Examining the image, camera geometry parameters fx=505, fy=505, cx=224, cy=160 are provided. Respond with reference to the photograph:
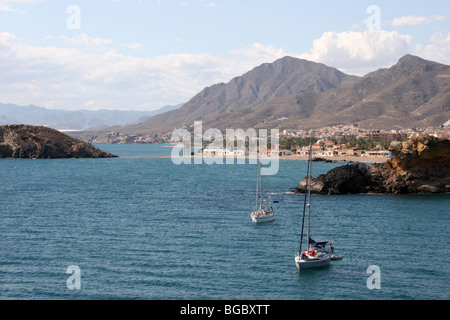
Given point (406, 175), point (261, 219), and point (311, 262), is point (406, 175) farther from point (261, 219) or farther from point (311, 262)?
point (311, 262)

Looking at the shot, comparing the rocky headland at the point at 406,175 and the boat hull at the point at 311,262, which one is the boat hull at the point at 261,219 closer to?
the boat hull at the point at 311,262

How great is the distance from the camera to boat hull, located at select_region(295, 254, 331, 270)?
4187 cm

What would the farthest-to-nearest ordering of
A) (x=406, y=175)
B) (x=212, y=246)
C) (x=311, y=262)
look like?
(x=406, y=175), (x=212, y=246), (x=311, y=262)

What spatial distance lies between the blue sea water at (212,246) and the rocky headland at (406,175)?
382 centimetres

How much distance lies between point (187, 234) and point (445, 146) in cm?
5346

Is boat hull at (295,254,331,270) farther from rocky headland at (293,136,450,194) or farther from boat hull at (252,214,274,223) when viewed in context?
rocky headland at (293,136,450,194)

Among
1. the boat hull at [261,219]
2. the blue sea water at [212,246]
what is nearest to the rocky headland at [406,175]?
the blue sea water at [212,246]

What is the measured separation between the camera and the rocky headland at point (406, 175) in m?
85.9

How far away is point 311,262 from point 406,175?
52.0 metres

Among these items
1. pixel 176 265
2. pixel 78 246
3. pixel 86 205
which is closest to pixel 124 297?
pixel 176 265

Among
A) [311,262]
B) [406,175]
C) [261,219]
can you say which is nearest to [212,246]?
[311,262]

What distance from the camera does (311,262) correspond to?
42.3 m

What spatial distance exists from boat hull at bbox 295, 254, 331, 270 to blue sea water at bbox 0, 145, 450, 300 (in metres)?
0.67
